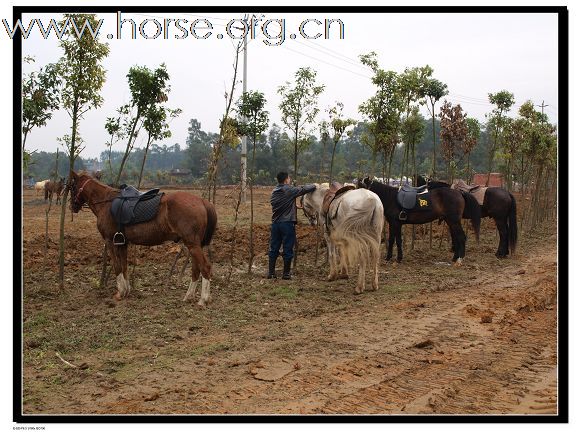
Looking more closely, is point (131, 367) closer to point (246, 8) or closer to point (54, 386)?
point (54, 386)

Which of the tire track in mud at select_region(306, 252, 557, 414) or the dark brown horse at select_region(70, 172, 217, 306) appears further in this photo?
the dark brown horse at select_region(70, 172, 217, 306)

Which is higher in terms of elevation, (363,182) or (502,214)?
(363,182)

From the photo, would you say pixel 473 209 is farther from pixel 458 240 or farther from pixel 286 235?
pixel 286 235

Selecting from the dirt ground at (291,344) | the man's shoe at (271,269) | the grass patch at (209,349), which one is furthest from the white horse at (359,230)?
the grass patch at (209,349)

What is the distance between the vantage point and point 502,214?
1466 cm

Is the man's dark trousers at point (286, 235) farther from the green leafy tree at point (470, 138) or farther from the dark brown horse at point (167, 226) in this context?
the green leafy tree at point (470, 138)

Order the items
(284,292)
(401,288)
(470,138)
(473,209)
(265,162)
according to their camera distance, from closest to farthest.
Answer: (284,292) < (401,288) < (473,209) < (470,138) < (265,162)

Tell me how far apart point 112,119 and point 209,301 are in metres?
3.25

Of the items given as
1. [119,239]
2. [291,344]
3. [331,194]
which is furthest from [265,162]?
[291,344]

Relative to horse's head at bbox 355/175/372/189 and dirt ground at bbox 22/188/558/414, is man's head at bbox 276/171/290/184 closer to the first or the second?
dirt ground at bbox 22/188/558/414

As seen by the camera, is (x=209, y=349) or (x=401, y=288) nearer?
(x=209, y=349)

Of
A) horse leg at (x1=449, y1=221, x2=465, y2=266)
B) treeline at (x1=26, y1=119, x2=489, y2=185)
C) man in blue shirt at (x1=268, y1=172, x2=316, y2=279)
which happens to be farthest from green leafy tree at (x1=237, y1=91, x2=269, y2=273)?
treeline at (x1=26, y1=119, x2=489, y2=185)

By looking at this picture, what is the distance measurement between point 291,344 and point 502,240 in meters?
9.20

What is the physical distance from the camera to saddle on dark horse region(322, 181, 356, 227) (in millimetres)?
10648
